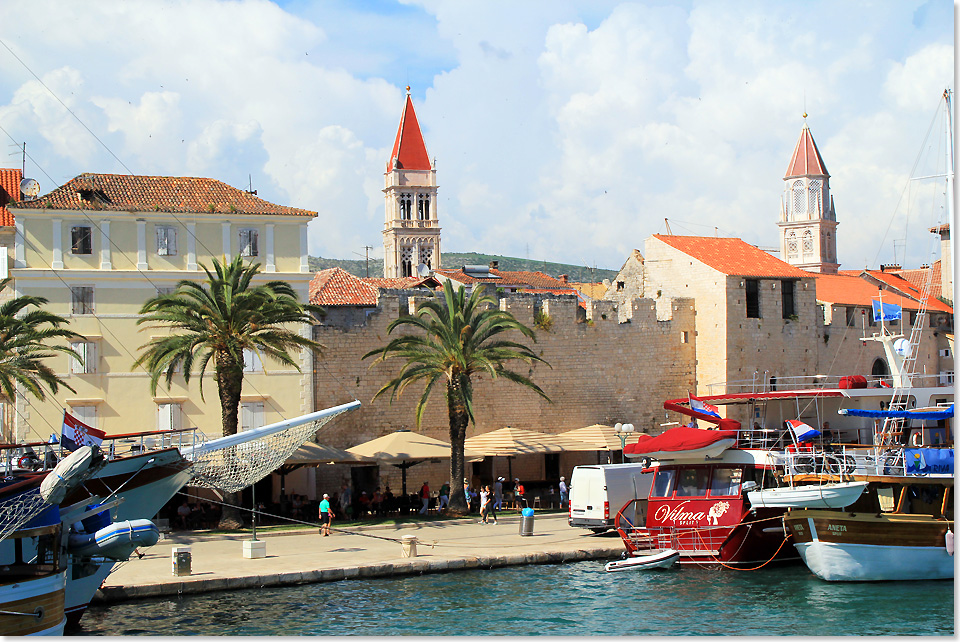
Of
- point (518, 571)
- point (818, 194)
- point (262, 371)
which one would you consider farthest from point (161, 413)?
point (818, 194)

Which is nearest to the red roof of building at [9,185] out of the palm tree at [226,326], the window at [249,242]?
the window at [249,242]

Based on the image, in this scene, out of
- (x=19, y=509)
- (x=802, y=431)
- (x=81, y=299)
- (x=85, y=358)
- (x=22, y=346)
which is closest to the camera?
(x=19, y=509)

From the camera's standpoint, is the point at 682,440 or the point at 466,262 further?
the point at 466,262

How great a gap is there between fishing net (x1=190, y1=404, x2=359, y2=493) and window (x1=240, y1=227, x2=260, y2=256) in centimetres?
1001

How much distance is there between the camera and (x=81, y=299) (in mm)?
28797

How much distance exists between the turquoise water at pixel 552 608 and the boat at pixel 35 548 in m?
1.17

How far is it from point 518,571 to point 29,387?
35.8 ft

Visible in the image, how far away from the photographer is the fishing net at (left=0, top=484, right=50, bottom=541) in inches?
618

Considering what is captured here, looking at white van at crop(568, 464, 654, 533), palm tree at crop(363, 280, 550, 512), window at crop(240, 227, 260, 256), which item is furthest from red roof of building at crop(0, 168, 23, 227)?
white van at crop(568, 464, 654, 533)

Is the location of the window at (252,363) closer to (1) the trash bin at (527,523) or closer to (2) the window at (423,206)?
(1) the trash bin at (527,523)

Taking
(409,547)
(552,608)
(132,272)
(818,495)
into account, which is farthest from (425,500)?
(818,495)

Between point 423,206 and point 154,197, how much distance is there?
76.2 m

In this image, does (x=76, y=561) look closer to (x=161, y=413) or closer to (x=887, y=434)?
(x=161, y=413)

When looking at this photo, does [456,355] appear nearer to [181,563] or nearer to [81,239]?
[81,239]
